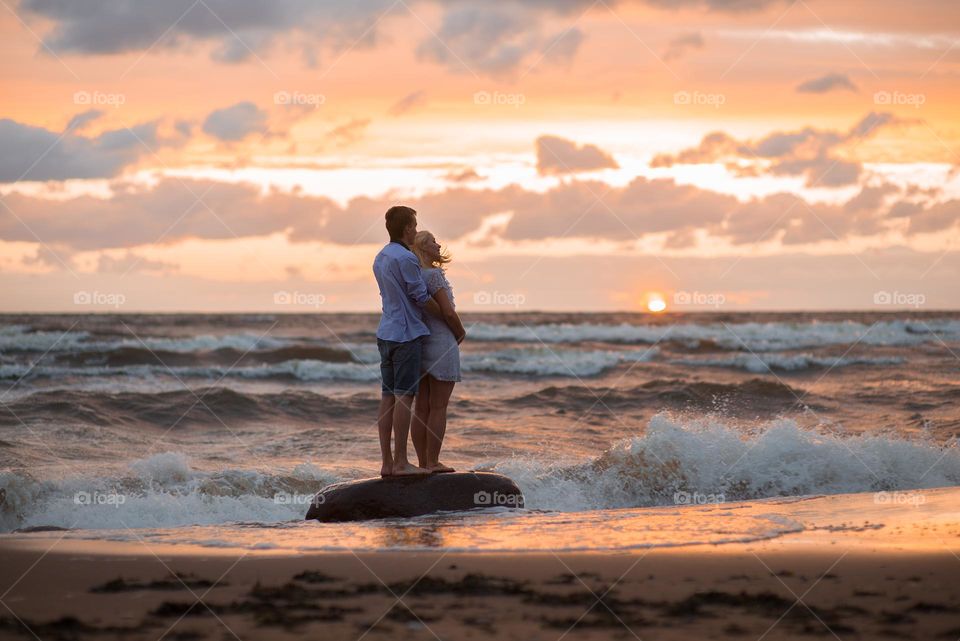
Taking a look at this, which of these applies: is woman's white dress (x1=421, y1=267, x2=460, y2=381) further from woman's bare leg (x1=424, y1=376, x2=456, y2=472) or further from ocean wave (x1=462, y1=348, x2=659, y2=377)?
ocean wave (x1=462, y1=348, x2=659, y2=377)

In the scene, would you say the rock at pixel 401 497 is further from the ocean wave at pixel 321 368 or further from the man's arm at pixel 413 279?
the ocean wave at pixel 321 368

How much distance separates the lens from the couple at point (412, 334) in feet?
24.9

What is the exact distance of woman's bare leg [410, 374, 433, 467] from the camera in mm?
7957

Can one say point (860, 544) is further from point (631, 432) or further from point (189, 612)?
point (631, 432)

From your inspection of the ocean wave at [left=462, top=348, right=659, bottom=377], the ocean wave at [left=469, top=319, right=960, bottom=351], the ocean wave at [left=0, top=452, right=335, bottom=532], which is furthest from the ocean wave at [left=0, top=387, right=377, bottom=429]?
the ocean wave at [left=469, top=319, right=960, bottom=351]

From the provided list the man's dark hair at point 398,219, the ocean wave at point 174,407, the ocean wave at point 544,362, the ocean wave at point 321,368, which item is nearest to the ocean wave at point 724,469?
the man's dark hair at point 398,219

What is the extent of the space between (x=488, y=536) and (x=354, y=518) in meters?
1.53

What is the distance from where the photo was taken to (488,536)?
21.9 feet

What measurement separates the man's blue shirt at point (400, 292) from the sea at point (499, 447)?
141cm

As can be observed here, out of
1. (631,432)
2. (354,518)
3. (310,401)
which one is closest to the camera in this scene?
(354,518)

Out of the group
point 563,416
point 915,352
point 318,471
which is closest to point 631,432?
point 563,416

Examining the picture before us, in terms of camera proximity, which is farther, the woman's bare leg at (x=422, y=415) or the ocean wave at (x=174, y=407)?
the ocean wave at (x=174, y=407)

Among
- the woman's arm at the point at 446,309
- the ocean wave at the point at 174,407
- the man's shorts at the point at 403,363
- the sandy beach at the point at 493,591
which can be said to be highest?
the woman's arm at the point at 446,309

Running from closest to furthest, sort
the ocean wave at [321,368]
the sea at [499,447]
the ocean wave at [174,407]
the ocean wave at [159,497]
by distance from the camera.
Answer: the sea at [499,447], the ocean wave at [159,497], the ocean wave at [174,407], the ocean wave at [321,368]
